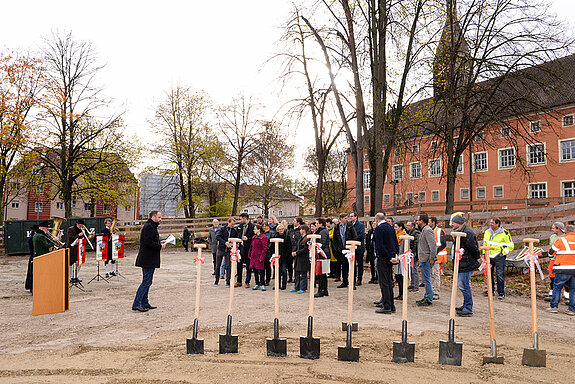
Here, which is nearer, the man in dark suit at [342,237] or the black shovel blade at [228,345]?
the black shovel blade at [228,345]

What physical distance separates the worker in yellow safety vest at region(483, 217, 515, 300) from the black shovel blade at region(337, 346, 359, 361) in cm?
597

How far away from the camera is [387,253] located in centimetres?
832

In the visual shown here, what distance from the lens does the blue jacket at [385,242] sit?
27.3 ft

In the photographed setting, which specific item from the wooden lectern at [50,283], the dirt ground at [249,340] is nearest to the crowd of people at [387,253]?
the dirt ground at [249,340]

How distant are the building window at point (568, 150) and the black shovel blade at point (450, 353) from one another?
35.2 metres

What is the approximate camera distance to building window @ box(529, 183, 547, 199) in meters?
34.9

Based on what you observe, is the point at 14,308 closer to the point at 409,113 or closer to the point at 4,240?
the point at 409,113

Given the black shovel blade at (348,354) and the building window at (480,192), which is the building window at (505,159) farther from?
the black shovel blade at (348,354)

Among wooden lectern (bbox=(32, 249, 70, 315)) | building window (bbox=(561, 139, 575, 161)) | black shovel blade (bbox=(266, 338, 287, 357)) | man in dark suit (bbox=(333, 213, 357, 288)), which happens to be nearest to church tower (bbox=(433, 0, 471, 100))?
man in dark suit (bbox=(333, 213, 357, 288))

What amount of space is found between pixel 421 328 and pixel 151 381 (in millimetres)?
4624

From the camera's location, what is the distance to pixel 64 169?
2558 cm

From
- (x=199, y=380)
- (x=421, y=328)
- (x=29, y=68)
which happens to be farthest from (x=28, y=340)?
(x=29, y=68)

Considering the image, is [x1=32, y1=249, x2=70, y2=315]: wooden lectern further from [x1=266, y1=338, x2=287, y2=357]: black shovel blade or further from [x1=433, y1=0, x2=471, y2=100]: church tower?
[x1=433, y1=0, x2=471, y2=100]: church tower

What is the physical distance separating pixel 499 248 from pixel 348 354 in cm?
622
